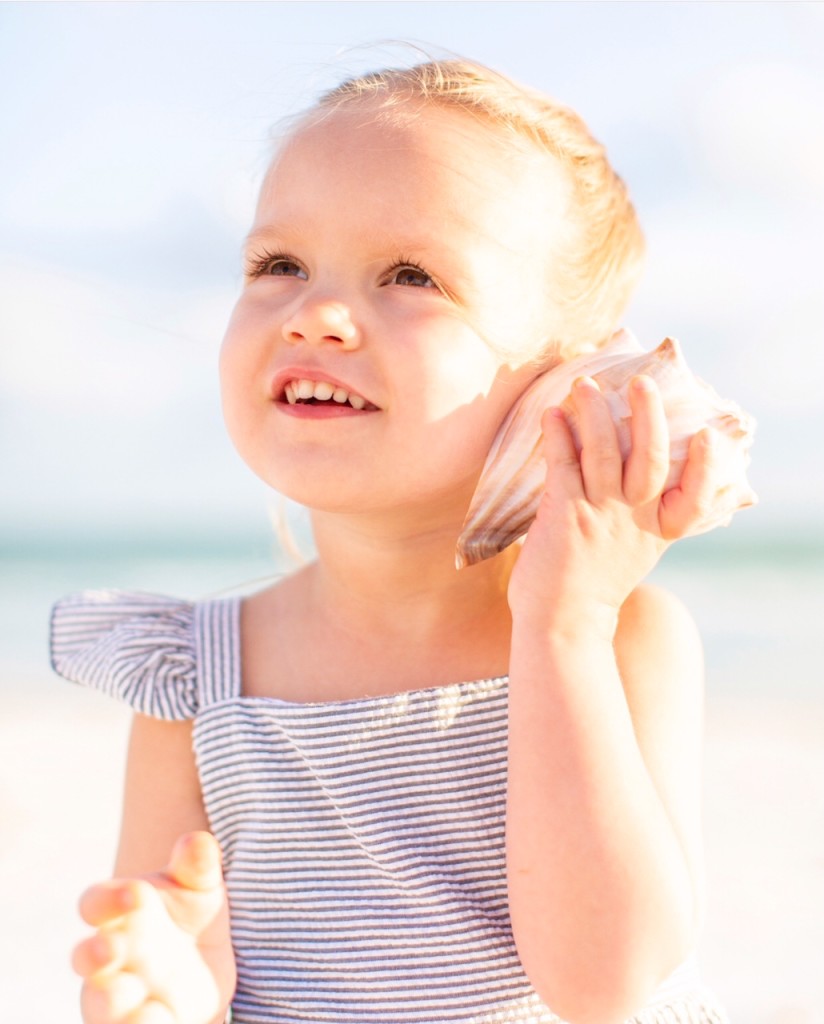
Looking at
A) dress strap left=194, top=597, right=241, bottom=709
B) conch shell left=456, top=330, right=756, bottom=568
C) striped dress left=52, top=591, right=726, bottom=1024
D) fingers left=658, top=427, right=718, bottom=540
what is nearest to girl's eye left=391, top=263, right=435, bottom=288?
conch shell left=456, top=330, right=756, bottom=568

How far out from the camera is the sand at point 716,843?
2445 millimetres

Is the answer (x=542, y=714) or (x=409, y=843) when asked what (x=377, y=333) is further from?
(x=409, y=843)

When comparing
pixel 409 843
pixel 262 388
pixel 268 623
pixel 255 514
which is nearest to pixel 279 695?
pixel 268 623

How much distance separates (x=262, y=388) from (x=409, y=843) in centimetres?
72

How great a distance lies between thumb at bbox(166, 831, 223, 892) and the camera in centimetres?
153

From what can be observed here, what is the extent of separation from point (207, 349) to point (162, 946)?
2.24 metres

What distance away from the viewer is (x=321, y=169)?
5.66 feet

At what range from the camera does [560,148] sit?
6.22ft

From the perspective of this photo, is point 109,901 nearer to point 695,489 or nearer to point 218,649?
point 218,649

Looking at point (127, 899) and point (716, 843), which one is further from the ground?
point (716, 843)

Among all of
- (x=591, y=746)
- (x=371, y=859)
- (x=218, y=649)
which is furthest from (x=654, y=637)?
(x=218, y=649)

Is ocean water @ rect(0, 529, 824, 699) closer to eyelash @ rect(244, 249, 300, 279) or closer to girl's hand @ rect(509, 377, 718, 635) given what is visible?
eyelash @ rect(244, 249, 300, 279)

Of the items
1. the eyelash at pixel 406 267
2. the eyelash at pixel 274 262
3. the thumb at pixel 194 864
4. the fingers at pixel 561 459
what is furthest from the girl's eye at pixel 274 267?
the thumb at pixel 194 864

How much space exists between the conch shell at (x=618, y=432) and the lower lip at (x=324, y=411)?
Answer: 0.67 feet
